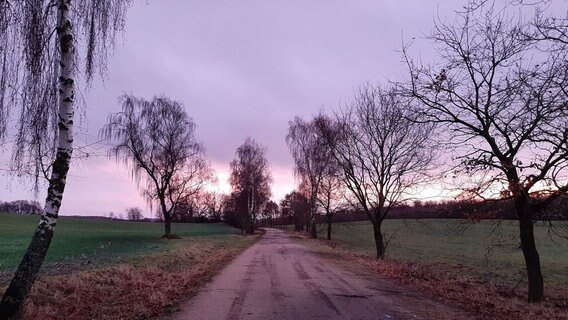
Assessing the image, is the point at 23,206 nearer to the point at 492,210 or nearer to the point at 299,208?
the point at 299,208

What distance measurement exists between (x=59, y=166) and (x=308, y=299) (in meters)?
5.69

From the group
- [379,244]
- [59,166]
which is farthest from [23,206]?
[59,166]

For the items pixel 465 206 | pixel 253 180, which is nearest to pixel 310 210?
pixel 253 180

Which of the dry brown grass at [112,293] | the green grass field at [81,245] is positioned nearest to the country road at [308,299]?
the dry brown grass at [112,293]

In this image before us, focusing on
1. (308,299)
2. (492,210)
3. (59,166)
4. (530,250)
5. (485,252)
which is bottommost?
(485,252)

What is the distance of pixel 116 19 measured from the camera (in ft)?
28.8

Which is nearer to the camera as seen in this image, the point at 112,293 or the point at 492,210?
the point at 112,293

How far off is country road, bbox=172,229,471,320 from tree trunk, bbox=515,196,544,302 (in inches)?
150

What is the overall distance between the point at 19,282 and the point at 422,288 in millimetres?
9546

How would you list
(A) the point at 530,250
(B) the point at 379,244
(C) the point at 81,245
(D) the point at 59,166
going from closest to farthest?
1. (D) the point at 59,166
2. (A) the point at 530,250
3. (B) the point at 379,244
4. (C) the point at 81,245

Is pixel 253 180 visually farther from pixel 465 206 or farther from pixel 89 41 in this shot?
pixel 89 41

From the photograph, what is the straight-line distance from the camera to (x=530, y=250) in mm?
13289

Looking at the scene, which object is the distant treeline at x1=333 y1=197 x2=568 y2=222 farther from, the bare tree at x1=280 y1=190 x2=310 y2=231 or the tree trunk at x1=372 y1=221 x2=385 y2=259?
the bare tree at x1=280 y1=190 x2=310 y2=231

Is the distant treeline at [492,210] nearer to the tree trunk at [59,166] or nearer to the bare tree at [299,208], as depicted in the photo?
the tree trunk at [59,166]
